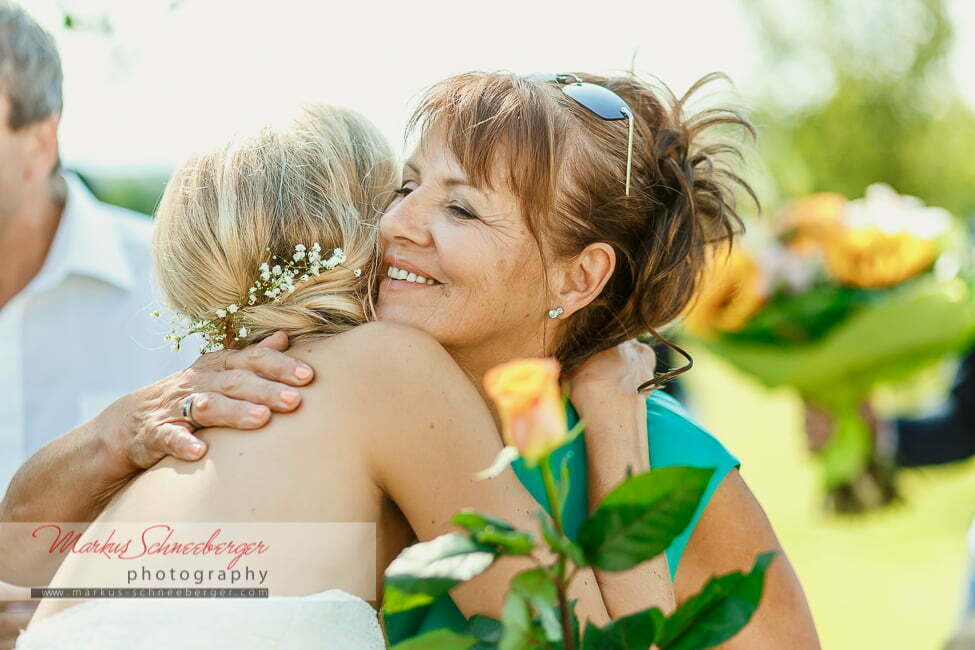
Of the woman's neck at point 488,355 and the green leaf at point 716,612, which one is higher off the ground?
the green leaf at point 716,612

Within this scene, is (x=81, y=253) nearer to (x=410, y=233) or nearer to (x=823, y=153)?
(x=410, y=233)

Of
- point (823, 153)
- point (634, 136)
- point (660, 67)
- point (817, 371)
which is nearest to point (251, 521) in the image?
point (634, 136)

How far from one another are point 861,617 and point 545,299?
14.5ft

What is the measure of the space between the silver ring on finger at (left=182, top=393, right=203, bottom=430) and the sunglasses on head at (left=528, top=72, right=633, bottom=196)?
1122mm

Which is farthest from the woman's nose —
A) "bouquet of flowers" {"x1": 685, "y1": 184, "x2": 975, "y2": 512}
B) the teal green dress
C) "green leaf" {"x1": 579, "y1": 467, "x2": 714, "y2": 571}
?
"bouquet of flowers" {"x1": 685, "y1": 184, "x2": 975, "y2": 512}

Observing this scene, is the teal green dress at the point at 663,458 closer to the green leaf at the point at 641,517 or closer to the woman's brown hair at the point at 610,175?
the woman's brown hair at the point at 610,175

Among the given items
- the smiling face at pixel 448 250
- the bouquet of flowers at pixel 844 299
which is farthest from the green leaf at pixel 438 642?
the bouquet of flowers at pixel 844 299

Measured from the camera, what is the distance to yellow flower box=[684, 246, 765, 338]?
20.7 ft

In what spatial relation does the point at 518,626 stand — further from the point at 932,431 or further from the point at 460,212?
the point at 932,431

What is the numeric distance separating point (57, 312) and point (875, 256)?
4567mm

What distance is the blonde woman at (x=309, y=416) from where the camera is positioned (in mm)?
1996

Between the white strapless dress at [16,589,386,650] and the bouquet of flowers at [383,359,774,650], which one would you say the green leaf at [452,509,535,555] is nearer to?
the bouquet of flowers at [383,359,774,650]

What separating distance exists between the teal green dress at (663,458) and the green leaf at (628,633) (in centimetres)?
105

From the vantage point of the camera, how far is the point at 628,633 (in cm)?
128
